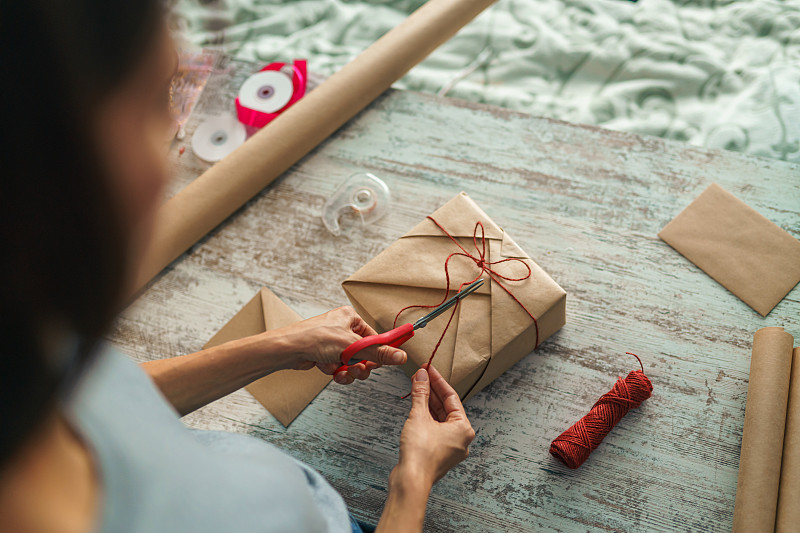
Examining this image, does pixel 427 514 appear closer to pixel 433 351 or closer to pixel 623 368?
pixel 433 351

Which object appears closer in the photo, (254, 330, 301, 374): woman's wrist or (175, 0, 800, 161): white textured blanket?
(254, 330, 301, 374): woman's wrist

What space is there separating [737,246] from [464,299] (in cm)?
52

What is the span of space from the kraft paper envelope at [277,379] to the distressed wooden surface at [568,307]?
0.7 inches

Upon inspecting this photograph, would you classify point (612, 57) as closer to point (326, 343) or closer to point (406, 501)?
point (326, 343)

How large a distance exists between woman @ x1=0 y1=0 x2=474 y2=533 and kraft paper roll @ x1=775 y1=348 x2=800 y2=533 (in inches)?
25.5

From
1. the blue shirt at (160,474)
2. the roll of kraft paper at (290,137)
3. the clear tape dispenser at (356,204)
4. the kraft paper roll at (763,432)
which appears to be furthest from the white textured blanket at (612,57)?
the blue shirt at (160,474)

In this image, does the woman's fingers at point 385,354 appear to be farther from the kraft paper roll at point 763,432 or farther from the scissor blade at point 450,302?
the kraft paper roll at point 763,432

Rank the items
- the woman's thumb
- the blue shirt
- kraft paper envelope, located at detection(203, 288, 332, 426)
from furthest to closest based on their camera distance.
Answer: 1. kraft paper envelope, located at detection(203, 288, 332, 426)
2. the woman's thumb
3. the blue shirt

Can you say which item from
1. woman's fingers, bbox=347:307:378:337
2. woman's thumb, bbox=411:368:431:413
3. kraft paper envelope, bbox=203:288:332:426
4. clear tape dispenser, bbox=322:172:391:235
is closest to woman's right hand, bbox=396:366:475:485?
woman's thumb, bbox=411:368:431:413

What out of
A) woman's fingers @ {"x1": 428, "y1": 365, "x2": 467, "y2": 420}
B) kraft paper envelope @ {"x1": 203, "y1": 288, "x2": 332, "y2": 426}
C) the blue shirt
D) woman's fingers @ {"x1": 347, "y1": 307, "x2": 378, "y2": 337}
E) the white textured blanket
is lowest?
kraft paper envelope @ {"x1": 203, "y1": 288, "x2": 332, "y2": 426}

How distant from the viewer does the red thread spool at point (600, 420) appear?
0.78m

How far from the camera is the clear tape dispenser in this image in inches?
40.8

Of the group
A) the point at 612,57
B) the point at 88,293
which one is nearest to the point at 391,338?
the point at 88,293

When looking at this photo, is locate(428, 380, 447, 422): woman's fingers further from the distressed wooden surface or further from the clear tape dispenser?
the clear tape dispenser
